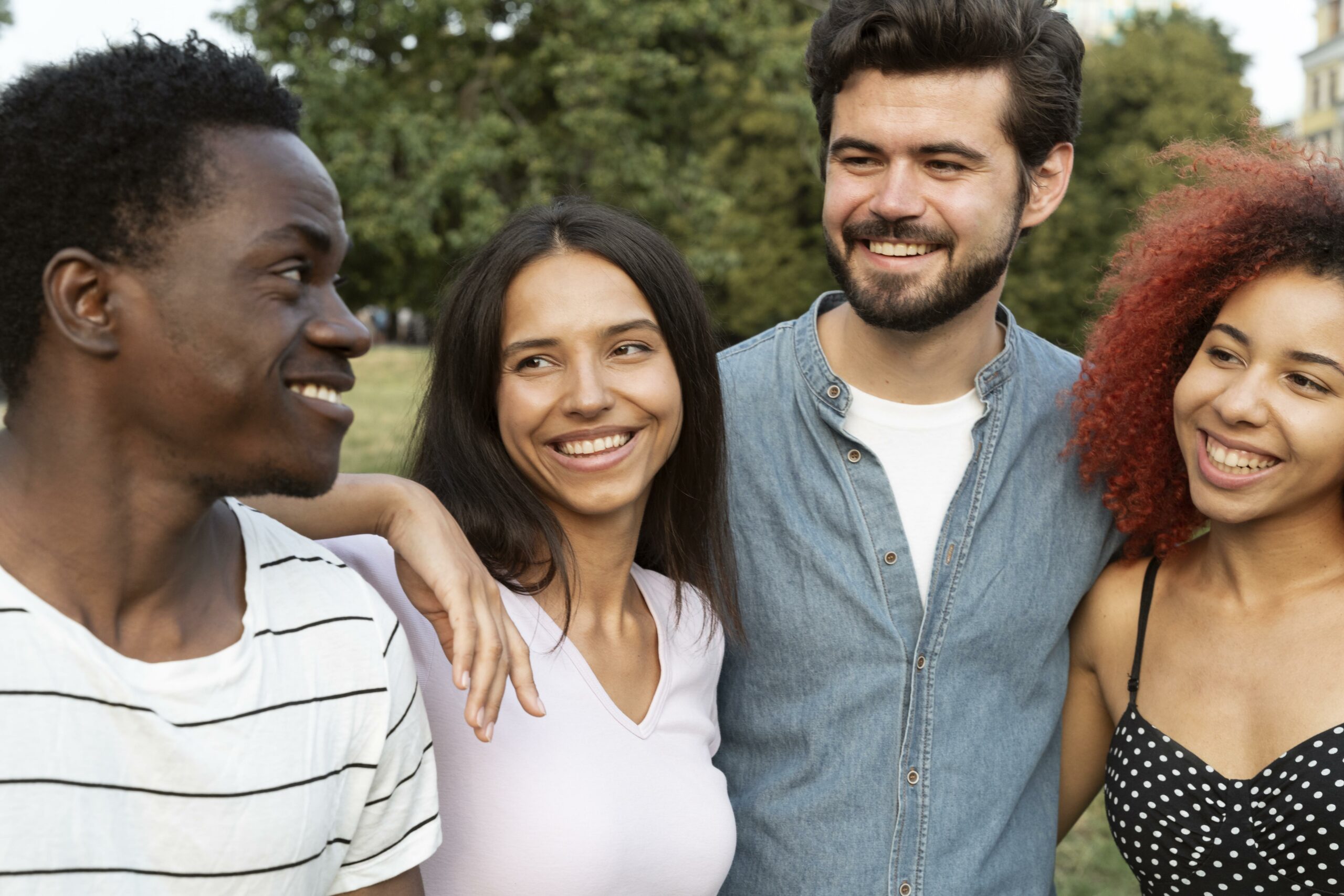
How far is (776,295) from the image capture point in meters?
27.3

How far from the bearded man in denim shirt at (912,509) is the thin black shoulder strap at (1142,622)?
0.44 ft

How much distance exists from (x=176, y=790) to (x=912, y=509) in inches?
81.1

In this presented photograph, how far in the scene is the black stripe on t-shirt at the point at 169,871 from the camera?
1.51 metres

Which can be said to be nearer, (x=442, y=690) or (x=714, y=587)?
(x=442, y=690)

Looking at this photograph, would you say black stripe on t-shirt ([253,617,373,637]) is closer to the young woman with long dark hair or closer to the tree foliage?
the young woman with long dark hair

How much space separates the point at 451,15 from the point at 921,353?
661 inches

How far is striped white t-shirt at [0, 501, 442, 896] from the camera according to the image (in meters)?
1.53

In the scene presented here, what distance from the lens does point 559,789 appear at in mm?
2387

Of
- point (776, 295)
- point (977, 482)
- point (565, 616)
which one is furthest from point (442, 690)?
point (776, 295)

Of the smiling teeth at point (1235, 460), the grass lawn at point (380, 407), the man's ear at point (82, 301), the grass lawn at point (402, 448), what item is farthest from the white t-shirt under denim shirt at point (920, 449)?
the grass lawn at point (380, 407)

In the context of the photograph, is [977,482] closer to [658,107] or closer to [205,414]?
[205,414]

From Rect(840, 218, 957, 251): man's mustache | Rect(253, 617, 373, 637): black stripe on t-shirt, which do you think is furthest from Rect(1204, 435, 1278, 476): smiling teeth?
Rect(253, 617, 373, 637): black stripe on t-shirt

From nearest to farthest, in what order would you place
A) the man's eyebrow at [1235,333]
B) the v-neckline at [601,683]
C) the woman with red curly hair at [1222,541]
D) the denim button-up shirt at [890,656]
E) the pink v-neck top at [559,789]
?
1. the pink v-neck top at [559,789]
2. the v-neckline at [601,683]
3. the woman with red curly hair at [1222,541]
4. the man's eyebrow at [1235,333]
5. the denim button-up shirt at [890,656]

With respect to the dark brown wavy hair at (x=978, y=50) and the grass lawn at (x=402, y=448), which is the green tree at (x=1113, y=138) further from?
the dark brown wavy hair at (x=978, y=50)
